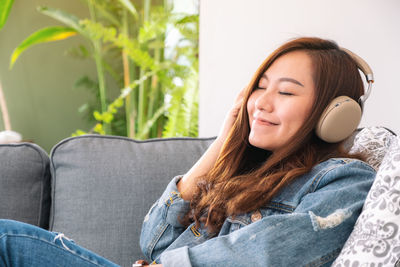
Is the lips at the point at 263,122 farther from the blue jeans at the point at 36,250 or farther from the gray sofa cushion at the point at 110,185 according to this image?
the blue jeans at the point at 36,250

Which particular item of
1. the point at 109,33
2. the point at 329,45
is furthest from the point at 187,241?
the point at 109,33

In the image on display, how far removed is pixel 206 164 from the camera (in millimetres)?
1225

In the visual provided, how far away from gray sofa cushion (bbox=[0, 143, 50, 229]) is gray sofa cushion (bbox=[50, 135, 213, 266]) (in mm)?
40

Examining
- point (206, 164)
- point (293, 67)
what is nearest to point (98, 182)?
point (206, 164)

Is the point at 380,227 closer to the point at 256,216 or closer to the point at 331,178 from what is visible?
the point at 331,178

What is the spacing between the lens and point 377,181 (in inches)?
32.7

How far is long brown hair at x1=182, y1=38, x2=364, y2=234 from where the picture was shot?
1034mm

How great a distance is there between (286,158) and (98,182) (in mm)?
573

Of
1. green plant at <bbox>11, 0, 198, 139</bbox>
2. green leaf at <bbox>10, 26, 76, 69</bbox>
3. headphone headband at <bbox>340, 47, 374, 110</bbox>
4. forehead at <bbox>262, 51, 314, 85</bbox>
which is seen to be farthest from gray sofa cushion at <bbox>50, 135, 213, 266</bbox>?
green leaf at <bbox>10, 26, 76, 69</bbox>

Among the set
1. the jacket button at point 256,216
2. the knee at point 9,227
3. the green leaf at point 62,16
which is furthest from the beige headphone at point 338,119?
the green leaf at point 62,16

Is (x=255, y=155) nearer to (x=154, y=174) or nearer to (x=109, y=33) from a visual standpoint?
(x=154, y=174)

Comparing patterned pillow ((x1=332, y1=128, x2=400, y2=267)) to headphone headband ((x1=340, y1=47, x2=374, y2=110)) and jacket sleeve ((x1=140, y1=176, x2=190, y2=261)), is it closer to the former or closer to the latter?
headphone headband ((x1=340, y1=47, x2=374, y2=110))

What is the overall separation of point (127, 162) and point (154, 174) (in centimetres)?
9

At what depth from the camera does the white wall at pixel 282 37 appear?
5.36ft
